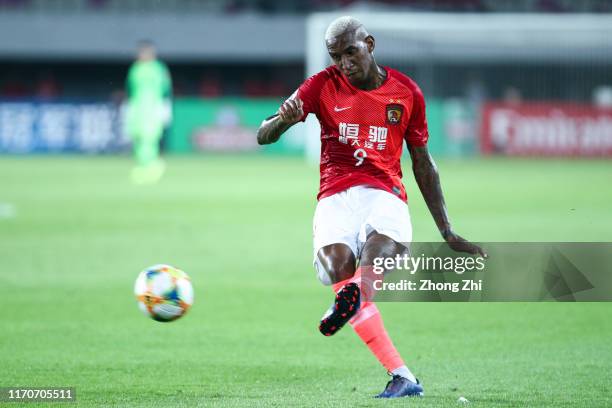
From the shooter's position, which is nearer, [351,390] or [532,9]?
[351,390]

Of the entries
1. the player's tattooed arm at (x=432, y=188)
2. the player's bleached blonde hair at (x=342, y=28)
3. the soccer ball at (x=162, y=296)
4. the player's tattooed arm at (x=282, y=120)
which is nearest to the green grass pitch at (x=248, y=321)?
the soccer ball at (x=162, y=296)

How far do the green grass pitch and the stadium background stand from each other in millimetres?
35

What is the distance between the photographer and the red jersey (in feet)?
19.9

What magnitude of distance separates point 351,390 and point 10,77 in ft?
123

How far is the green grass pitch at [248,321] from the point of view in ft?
20.6

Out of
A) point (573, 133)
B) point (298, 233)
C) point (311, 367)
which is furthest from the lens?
point (573, 133)

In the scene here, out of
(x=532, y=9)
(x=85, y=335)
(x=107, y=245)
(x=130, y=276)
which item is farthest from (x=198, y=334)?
(x=532, y=9)

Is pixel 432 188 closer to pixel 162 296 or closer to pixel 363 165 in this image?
pixel 363 165

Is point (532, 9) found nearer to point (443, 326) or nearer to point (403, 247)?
point (443, 326)

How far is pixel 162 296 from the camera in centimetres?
634

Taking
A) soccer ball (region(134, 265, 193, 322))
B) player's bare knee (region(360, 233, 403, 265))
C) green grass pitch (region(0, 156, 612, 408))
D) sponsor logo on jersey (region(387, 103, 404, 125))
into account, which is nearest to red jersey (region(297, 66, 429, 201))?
sponsor logo on jersey (region(387, 103, 404, 125))

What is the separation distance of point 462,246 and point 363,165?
0.72 metres

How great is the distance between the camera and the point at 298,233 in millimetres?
15016

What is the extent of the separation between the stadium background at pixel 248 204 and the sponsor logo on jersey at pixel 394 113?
60.5 inches
